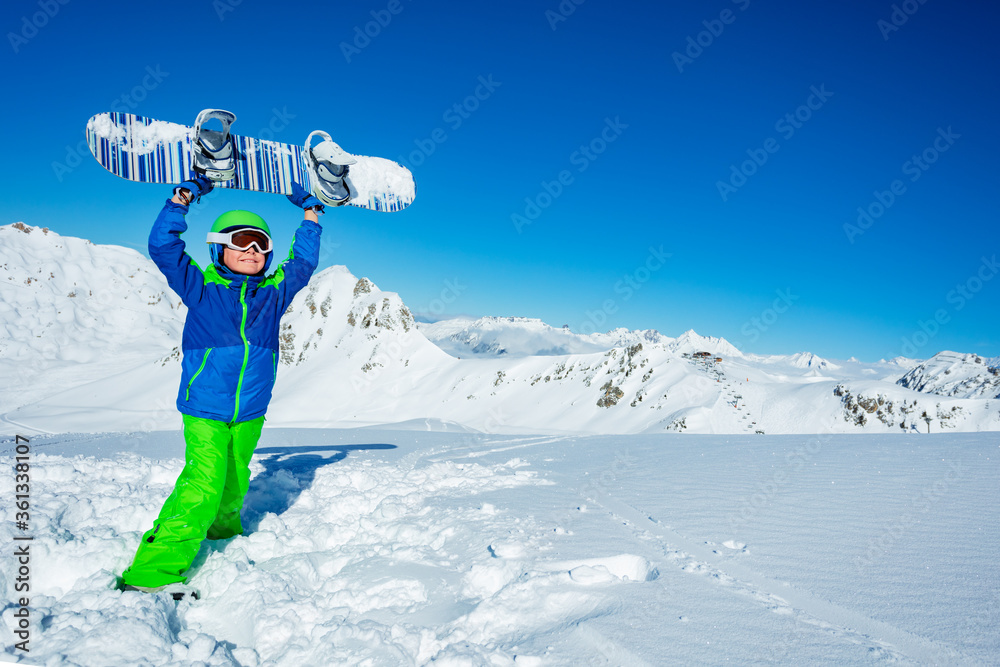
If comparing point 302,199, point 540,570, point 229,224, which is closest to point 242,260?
point 229,224

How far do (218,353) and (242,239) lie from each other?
0.84 meters

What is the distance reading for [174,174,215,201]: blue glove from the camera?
3666mm

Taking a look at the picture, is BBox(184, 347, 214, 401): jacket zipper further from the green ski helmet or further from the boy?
the green ski helmet

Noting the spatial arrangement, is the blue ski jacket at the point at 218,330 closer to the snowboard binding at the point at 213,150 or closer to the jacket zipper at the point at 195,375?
the jacket zipper at the point at 195,375

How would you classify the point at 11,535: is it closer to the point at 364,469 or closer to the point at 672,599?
the point at 364,469

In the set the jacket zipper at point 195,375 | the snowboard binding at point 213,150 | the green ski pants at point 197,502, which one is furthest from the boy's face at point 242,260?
the green ski pants at point 197,502

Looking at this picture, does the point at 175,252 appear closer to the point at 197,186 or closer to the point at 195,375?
the point at 197,186

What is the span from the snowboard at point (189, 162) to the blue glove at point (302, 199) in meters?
0.55

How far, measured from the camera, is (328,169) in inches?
194

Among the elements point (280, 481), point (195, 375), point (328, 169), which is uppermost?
point (328, 169)

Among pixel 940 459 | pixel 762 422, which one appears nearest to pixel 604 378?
pixel 762 422

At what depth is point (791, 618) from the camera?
240cm

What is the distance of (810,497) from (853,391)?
34.7 m

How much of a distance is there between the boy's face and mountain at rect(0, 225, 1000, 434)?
596 inches
